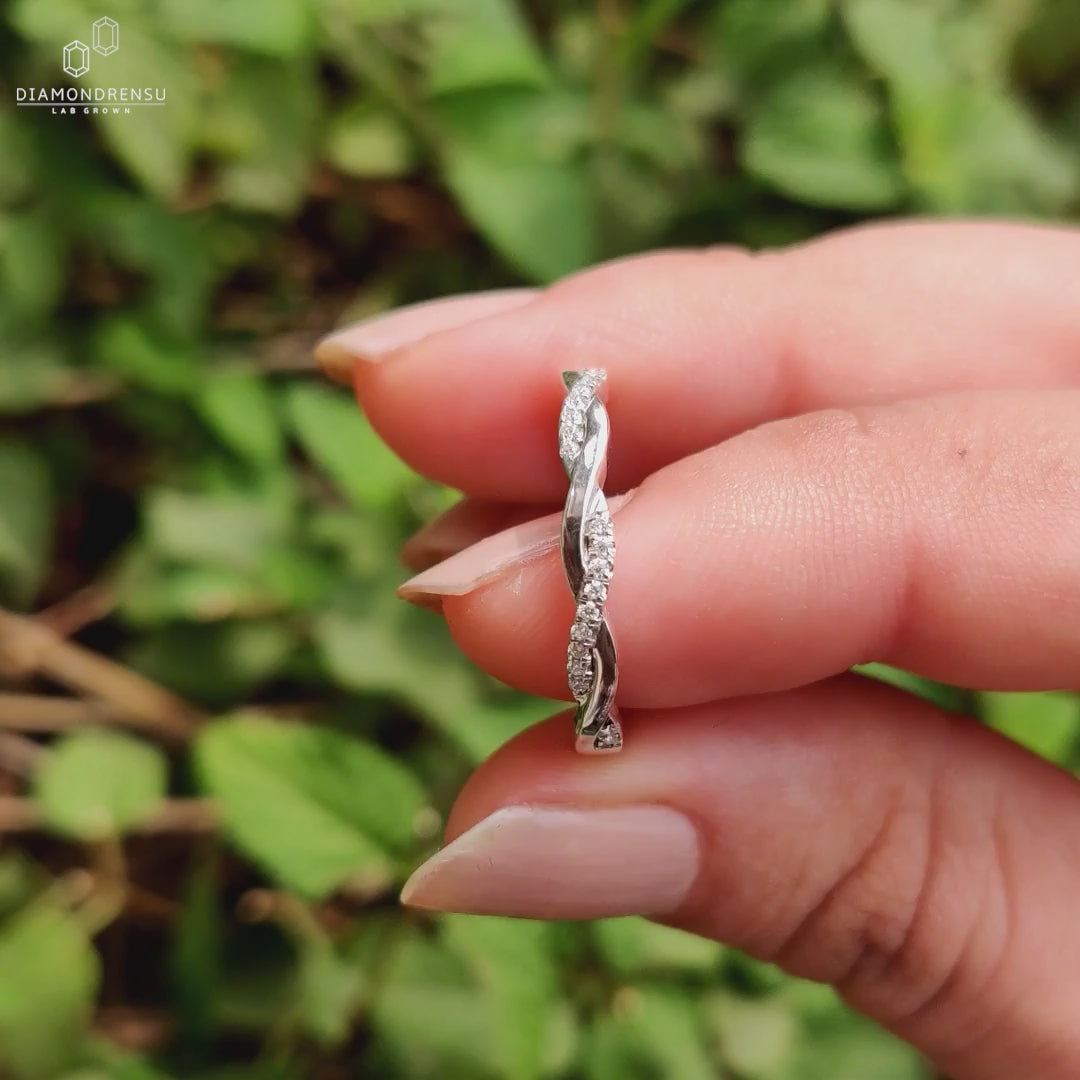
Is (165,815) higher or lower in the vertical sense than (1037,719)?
lower

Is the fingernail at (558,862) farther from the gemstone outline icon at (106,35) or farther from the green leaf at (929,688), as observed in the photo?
the gemstone outline icon at (106,35)

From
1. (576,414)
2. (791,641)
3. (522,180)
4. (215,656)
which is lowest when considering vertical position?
(215,656)

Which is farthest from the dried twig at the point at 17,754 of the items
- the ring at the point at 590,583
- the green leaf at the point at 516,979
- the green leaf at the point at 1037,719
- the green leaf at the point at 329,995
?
the green leaf at the point at 1037,719

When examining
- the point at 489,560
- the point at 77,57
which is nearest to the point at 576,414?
the point at 489,560

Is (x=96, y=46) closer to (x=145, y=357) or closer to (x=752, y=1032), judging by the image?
(x=145, y=357)

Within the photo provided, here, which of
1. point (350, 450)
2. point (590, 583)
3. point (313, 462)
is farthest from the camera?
point (313, 462)

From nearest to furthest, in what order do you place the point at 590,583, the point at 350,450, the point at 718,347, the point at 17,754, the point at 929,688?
the point at 590,583 → the point at 718,347 → the point at 929,688 → the point at 350,450 → the point at 17,754

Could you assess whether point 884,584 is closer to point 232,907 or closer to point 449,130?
point 449,130

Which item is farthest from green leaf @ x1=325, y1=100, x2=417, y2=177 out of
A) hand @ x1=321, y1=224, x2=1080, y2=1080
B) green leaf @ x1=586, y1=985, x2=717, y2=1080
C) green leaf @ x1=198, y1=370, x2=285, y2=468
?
green leaf @ x1=586, y1=985, x2=717, y2=1080
